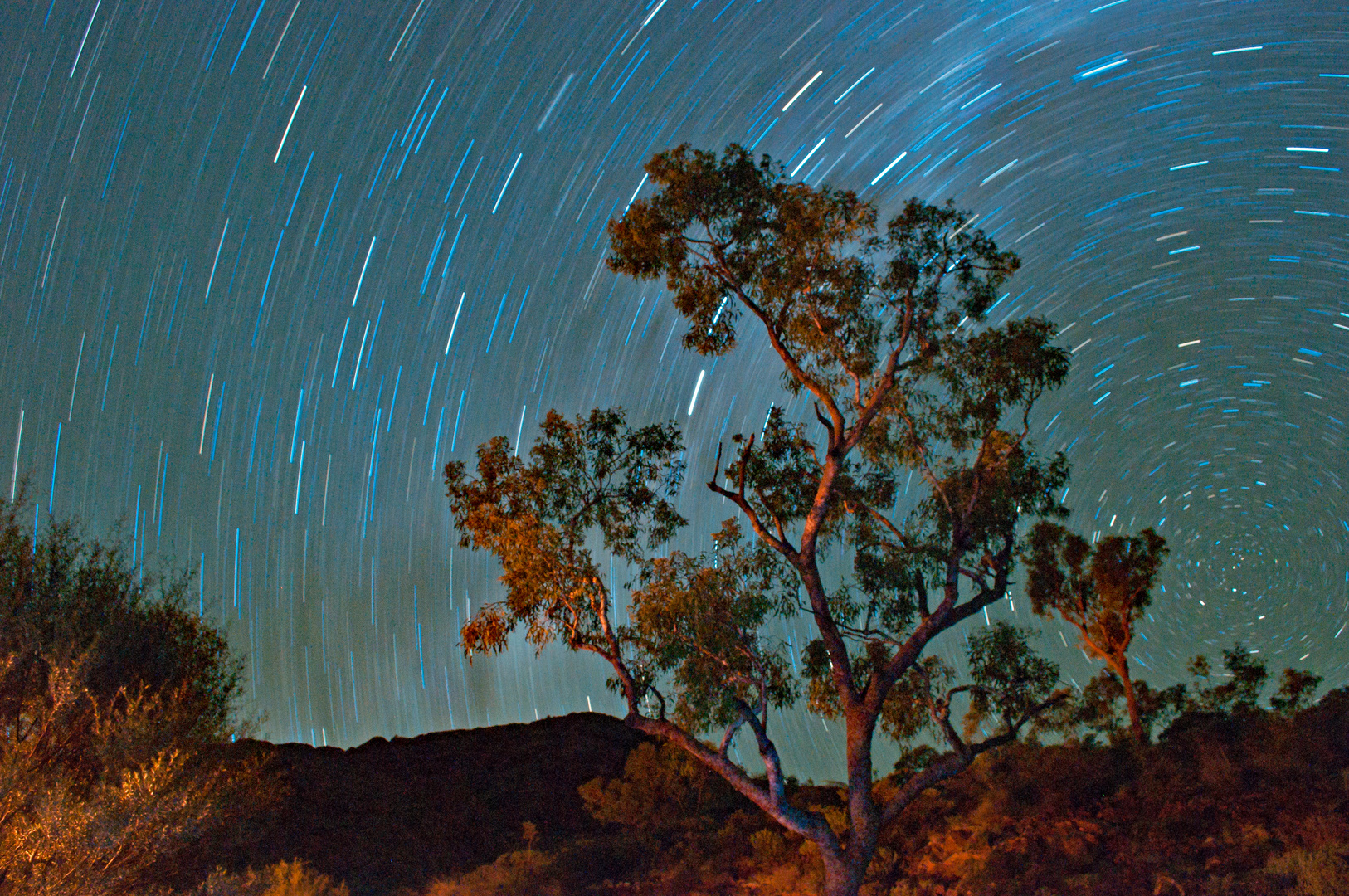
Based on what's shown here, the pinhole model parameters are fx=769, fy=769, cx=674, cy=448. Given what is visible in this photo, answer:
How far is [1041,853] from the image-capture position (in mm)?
14273

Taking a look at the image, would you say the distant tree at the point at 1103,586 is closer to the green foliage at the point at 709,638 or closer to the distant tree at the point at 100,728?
the green foliage at the point at 709,638

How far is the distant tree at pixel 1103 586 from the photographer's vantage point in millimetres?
22641

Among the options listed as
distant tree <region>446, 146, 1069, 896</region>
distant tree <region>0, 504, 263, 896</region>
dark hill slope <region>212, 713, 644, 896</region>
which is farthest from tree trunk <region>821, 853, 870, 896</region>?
dark hill slope <region>212, 713, 644, 896</region>

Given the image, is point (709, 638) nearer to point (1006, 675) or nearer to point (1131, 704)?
point (1006, 675)

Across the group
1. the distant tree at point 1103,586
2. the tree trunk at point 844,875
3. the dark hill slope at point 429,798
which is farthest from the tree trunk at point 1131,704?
the dark hill slope at point 429,798

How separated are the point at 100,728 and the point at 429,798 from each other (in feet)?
104

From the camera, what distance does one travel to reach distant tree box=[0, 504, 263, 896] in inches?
373

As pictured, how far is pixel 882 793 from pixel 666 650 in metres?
12.9

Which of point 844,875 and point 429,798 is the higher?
point 429,798

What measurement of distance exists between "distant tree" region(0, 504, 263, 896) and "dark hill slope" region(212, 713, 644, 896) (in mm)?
12705

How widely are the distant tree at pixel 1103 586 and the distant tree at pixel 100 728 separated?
68.4 feet

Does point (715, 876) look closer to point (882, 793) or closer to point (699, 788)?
point (882, 793)

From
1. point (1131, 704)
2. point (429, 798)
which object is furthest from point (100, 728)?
point (429, 798)

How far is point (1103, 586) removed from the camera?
2291 centimetres
